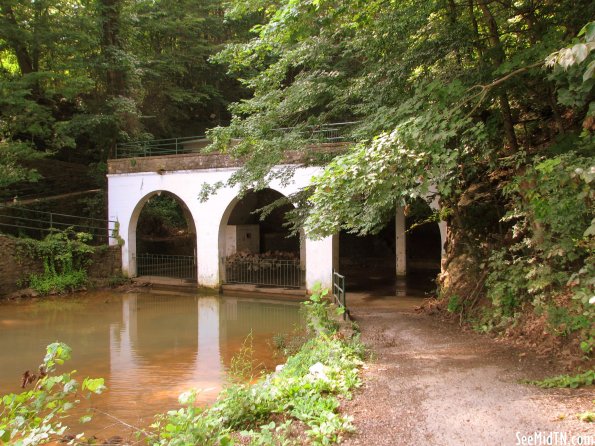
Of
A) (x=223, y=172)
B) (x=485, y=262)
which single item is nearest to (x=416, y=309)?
(x=485, y=262)

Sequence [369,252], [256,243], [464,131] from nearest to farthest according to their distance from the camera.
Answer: [464,131] → [256,243] → [369,252]

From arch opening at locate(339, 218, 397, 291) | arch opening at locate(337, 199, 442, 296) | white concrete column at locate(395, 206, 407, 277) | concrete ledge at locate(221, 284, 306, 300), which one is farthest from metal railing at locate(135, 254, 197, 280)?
white concrete column at locate(395, 206, 407, 277)

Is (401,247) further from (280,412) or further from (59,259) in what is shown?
(280,412)

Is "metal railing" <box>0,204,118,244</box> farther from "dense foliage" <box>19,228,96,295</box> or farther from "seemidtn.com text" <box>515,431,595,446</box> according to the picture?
"seemidtn.com text" <box>515,431,595,446</box>

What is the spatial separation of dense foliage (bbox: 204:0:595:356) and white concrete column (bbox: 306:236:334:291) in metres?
3.64

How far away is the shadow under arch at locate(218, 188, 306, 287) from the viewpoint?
1504cm

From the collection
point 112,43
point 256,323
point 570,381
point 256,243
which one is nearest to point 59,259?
point 256,243

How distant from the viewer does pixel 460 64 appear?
713 centimetres

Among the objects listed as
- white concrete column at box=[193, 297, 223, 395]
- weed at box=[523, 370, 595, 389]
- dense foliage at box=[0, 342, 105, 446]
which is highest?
dense foliage at box=[0, 342, 105, 446]

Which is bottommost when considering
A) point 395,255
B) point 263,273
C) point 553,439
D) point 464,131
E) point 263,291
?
point 263,291

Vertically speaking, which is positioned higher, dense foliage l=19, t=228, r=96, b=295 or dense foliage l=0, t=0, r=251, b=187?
dense foliage l=0, t=0, r=251, b=187

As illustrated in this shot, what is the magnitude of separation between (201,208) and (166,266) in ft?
12.9

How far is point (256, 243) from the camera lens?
64.0ft

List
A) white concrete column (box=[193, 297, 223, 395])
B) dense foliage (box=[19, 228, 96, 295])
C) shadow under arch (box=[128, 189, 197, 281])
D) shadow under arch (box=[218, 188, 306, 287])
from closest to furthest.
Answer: white concrete column (box=[193, 297, 223, 395]) → dense foliage (box=[19, 228, 96, 295]) → shadow under arch (box=[218, 188, 306, 287]) → shadow under arch (box=[128, 189, 197, 281])
